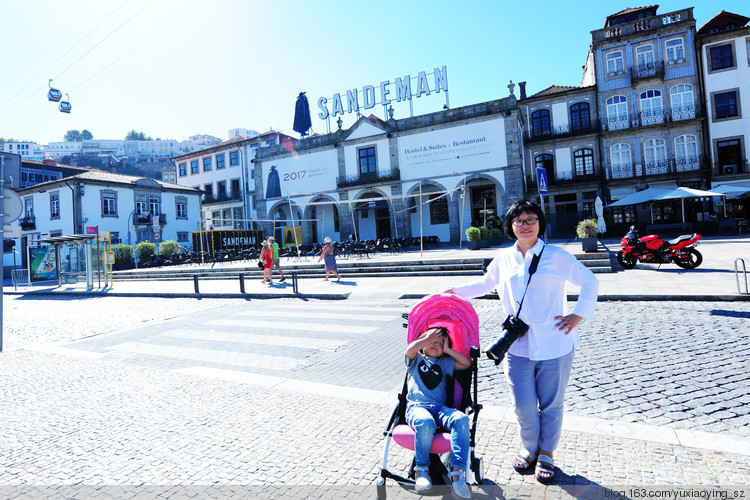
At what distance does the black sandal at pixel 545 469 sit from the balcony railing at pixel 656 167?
3104cm

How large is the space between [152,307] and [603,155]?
29114 mm

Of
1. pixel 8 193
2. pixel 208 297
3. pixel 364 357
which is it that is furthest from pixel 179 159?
pixel 364 357

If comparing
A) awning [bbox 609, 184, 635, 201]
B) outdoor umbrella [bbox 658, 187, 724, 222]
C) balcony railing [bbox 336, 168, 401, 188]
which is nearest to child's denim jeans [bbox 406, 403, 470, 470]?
outdoor umbrella [bbox 658, 187, 724, 222]

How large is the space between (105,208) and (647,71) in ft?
136

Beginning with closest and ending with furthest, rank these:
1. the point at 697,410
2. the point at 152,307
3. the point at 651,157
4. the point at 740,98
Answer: the point at 697,410
the point at 152,307
the point at 740,98
the point at 651,157

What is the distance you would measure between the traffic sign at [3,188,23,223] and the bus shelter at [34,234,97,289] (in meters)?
12.6

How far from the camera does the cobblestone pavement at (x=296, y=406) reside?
2.78m

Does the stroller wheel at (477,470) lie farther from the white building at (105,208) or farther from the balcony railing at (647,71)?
the white building at (105,208)

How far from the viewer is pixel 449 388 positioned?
9.14 ft

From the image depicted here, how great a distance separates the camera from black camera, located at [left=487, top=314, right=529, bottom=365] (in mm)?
2559

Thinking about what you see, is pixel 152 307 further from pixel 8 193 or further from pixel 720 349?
pixel 720 349

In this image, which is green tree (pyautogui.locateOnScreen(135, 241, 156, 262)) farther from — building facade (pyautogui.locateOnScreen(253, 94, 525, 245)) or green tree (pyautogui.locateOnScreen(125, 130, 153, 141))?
green tree (pyautogui.locateOnScreen(125, 130, 153, 141))

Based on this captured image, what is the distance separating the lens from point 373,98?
32500 mm

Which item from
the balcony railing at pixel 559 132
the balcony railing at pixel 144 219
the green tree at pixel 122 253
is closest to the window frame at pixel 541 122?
the balcony railing at pixel 559 132
